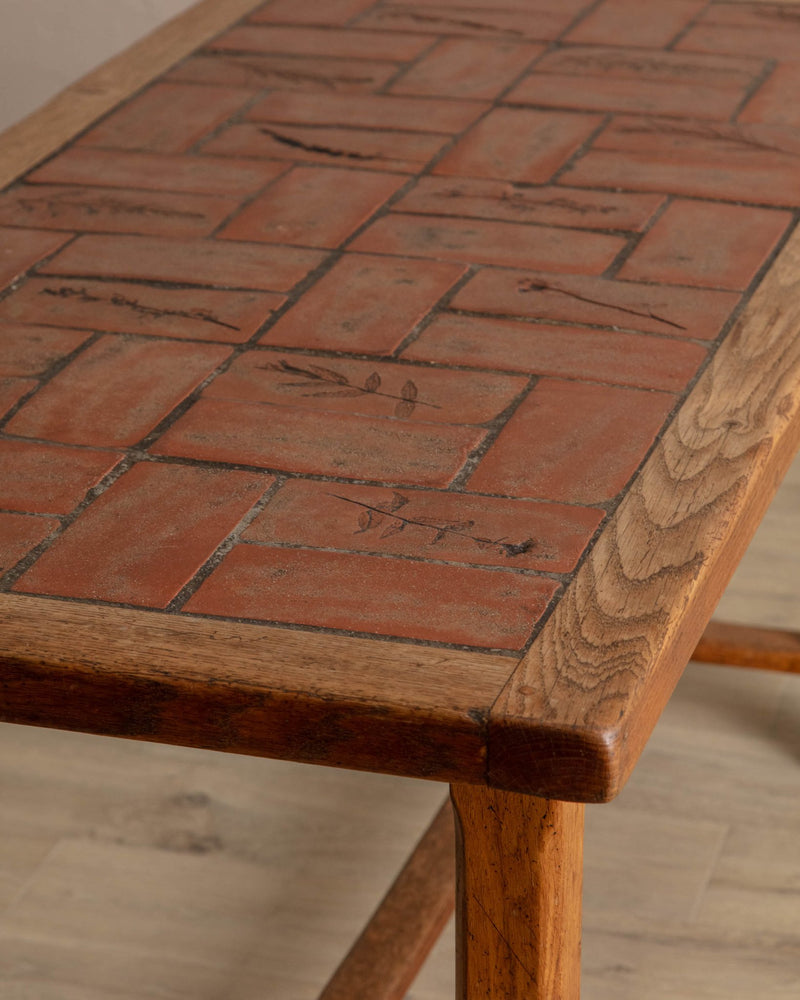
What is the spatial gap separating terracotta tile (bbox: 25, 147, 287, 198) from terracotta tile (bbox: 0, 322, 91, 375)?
0.27m

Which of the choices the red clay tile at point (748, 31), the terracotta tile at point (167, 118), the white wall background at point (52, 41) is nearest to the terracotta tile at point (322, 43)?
the terracotta tile at point (167, 118)

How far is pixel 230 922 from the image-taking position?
1488 millimetres

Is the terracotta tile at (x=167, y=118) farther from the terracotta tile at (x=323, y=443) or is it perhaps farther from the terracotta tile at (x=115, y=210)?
the terracotta tile at (x=323, y=443)

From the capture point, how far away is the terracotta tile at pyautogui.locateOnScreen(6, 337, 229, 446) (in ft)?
3.04

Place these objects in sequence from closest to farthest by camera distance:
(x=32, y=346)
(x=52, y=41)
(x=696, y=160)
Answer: (x=32, y=346)
(x=696, y=160)
(x=52, y=41)

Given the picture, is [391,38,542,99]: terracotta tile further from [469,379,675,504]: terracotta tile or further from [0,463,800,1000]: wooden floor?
[0,463,800,1000]: wooden floor

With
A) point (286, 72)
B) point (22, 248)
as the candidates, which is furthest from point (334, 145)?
point (22, 248)

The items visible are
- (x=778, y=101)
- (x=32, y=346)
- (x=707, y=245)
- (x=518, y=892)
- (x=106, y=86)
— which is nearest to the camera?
(x=518, y=892)

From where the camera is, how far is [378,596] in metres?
0.76

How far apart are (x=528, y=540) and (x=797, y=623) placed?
120 cm

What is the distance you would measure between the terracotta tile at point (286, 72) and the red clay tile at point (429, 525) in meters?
0.74

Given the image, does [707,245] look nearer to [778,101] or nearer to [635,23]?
[778,101]

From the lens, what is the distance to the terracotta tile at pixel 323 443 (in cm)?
87

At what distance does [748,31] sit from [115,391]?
0.94 metres
